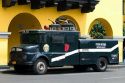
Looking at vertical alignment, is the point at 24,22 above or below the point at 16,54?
above

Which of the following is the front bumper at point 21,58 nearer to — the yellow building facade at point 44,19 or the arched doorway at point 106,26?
the yellow building facade at point 44,19

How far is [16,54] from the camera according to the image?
84.2 ft

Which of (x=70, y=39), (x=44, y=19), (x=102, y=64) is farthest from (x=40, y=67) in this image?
(x=44, y=19)

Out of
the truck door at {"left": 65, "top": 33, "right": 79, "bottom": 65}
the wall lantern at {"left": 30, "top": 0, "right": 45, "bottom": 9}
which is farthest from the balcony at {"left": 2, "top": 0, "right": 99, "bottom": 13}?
the truck door at {"left": 65, "top": 33, "right": 79, "bottom": 65}

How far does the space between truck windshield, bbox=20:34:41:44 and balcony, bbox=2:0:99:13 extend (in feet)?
9.37

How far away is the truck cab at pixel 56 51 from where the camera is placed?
83.3 ft

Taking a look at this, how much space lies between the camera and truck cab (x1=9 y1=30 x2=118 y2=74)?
25.4m

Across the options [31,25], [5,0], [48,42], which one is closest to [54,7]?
[31,25]

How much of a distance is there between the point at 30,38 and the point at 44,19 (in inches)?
211

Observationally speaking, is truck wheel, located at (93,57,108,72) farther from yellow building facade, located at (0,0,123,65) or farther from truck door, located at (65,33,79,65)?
yellow building facade, located at (0,0,123,65)

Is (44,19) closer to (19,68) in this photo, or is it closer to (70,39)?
(70,39)

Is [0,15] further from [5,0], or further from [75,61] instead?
[75,61]

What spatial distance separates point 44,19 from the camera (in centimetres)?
3123

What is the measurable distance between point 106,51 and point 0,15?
640 centimetres
